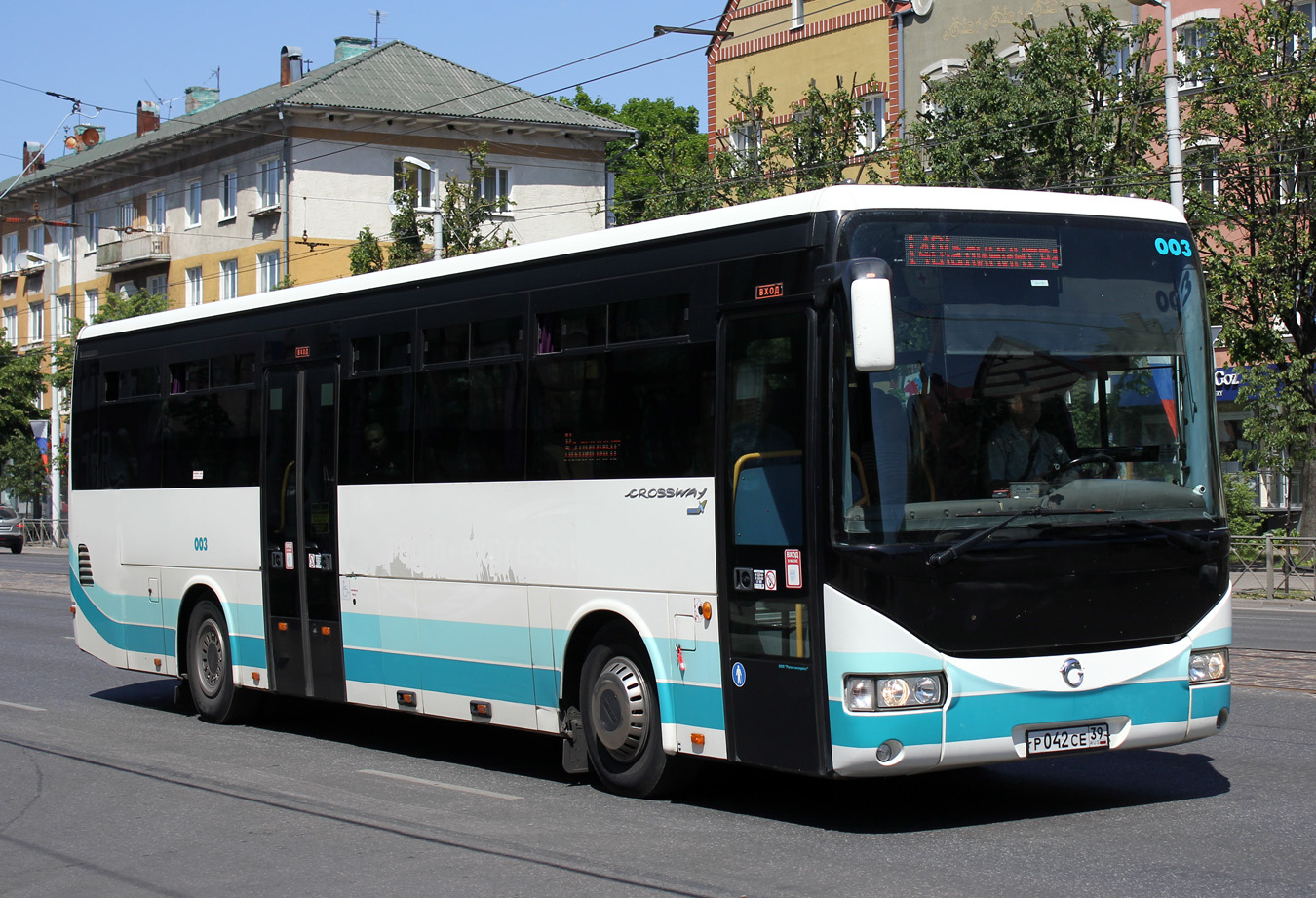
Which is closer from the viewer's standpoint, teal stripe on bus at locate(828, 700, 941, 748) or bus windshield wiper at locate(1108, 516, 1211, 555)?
teal stripe on bus at locate(828, 700, 941, 748)

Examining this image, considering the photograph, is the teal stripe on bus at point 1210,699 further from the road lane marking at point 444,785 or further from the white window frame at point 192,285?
the white window frame at point 192,285

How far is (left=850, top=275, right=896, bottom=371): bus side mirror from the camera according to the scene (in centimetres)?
757

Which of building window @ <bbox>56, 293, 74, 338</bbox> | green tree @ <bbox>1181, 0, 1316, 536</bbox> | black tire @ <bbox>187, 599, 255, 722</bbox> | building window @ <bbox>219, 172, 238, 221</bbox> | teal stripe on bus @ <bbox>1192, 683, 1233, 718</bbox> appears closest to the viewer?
teal stripe on bus @ <bbox>1192, 683, 1233, 718</bbox>

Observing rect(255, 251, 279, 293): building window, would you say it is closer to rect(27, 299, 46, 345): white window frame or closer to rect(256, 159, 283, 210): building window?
rect(256, 159, 283, 210): building window

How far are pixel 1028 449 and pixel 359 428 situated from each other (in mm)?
5302

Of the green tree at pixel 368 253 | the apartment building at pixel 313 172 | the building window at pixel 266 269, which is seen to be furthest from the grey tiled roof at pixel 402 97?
the green tree at pixel 368 253

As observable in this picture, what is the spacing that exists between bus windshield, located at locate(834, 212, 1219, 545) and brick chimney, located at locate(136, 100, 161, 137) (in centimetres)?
6787

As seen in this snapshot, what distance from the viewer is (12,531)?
5597 cm

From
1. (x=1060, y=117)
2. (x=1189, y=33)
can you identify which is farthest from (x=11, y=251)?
(x=1060, y=117)

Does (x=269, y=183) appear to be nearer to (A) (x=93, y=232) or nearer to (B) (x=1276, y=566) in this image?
(A) (x=93, y=232)

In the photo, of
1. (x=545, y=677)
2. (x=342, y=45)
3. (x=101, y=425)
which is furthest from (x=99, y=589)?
(x=342, y=45)

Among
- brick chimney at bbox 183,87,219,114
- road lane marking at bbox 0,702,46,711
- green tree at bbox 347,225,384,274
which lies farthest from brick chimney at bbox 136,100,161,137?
road lane marking at bbox 0,702,46,711

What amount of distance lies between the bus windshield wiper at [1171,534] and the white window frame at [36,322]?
71.7 metres

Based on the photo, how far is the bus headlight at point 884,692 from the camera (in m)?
7.91
